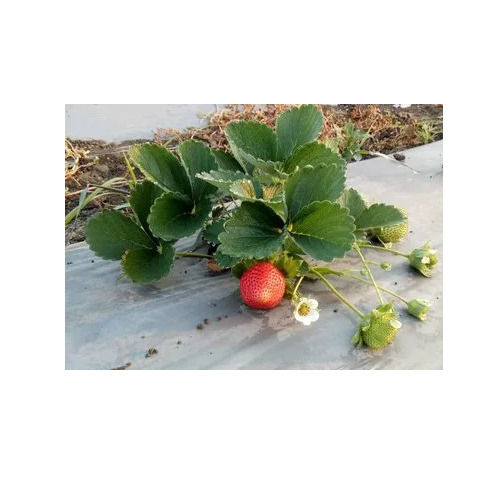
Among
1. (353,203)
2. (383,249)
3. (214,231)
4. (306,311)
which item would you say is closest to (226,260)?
(214,231)

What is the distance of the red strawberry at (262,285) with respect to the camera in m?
1.22

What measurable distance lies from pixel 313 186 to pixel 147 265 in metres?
0.42

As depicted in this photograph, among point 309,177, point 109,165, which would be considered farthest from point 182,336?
point 109,165

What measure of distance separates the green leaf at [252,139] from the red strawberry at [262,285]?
8.2 inches

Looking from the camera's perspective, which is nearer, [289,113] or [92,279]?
[289,113]

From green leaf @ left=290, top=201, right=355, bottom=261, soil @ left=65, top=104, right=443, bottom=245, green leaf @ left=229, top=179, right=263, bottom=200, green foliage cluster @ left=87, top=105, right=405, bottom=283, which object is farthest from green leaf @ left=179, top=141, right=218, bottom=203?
soil @ left=65, top=104, right=443, bottom=245

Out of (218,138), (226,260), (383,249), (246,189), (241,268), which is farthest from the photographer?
(218,138)

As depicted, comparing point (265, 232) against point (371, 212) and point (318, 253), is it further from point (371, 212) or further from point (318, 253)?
point (371, 212)

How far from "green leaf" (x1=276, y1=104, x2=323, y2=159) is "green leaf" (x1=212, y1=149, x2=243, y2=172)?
0.10 m

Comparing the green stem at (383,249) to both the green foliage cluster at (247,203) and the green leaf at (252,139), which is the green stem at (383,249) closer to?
the green foliage cluster at (247,203)

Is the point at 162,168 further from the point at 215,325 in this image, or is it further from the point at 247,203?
the point at 215,325

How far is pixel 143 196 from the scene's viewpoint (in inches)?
51.4

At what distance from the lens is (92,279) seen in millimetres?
1432
